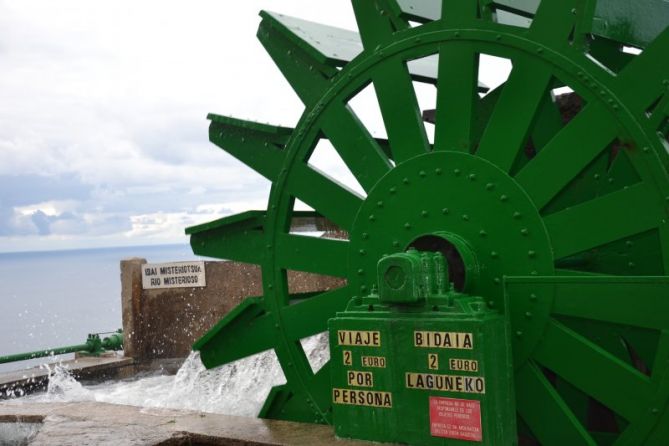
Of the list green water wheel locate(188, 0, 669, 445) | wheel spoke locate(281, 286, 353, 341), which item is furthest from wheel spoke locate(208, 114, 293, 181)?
wheel spoke locate(281, 286, 353, 341)

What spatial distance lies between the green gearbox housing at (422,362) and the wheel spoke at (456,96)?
1.04 meters

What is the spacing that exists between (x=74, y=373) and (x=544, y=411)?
928 cm

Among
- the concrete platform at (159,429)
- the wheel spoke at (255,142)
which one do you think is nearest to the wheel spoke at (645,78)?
the concrete platform at (159,429)

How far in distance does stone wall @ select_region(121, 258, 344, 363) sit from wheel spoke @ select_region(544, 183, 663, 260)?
809 centimetres

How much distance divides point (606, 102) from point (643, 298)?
3.93 feet

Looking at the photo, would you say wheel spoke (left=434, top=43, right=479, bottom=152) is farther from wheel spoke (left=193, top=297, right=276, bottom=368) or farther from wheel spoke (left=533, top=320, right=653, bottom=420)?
wheel spoke (left=193, top=297, right=276, bottom=368)

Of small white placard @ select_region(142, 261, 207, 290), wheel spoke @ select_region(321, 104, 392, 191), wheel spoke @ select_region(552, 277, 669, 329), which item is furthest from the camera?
small white placard @ select_region(142, 261, 207, 290)

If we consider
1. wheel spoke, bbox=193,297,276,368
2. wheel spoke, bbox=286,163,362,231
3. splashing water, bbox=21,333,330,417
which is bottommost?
splashing water, bbox=21,333,330,417

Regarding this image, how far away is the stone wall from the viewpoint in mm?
12805

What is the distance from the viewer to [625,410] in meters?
4.82

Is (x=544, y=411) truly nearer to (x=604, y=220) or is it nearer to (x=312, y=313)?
(x=604, y=220)

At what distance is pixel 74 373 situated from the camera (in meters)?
12.6

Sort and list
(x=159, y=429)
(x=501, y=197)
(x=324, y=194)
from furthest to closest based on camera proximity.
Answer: (x=324, y=194) < (x=159, y=429) < (x=501, y=197)

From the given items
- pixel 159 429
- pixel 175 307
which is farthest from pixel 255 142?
pixel 175 307
